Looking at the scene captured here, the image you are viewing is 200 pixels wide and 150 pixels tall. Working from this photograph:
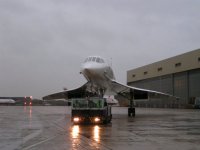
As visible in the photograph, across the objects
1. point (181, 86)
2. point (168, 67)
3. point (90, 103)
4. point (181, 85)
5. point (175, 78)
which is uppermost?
point (168, 67)

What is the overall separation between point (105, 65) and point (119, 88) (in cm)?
520

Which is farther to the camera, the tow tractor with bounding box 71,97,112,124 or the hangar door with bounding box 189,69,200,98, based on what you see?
the hangar door with bounding box 189,69,200,98

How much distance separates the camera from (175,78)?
3068 inches

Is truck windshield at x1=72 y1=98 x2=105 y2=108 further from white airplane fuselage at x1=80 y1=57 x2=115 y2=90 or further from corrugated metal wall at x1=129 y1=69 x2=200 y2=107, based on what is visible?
corrugated metal wall at x1=129 y1=69 x2=200 y2=107

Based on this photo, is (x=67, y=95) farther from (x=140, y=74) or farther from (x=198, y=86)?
(x=140, y=74)

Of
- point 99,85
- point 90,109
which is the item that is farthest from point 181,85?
point 90,109

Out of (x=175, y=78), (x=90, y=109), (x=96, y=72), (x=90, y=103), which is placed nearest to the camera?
(x=90, y=109)

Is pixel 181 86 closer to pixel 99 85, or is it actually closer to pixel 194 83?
pixel 194 83

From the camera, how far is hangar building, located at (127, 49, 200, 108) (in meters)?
69.1

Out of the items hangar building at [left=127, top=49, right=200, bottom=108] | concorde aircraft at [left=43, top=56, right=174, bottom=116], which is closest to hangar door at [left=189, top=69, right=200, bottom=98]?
hangar building at [left=127, top=49, right=200, bottom=108]

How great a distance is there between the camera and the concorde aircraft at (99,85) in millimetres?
25844

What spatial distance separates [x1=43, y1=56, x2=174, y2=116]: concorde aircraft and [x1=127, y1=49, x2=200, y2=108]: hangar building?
118ft

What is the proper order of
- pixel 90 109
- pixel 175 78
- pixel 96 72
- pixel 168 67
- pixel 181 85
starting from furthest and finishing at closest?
1. pixel 168 67
2. pixel 175 78
3. pixel 181 85
4. pixel 96 72
5. pixel 90 109

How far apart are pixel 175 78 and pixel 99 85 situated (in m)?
52.2
